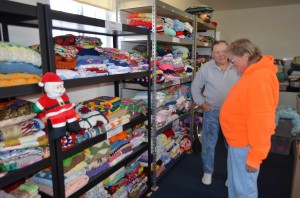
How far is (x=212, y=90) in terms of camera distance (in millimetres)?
2533

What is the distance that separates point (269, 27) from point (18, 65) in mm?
5438

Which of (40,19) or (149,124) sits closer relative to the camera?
(40,19)

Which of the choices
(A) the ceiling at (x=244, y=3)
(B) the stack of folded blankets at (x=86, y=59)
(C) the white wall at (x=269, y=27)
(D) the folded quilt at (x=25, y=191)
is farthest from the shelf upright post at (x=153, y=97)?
(C) the white wall at (x=269, y=27)

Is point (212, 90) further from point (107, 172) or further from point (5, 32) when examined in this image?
point (5, 32)

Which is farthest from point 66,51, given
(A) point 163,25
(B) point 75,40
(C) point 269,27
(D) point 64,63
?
(C) point 269,27

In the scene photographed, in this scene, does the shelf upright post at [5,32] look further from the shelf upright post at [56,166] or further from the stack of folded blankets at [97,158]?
the stack of folded blankets at [97,158]

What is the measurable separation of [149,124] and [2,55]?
1.51 meters

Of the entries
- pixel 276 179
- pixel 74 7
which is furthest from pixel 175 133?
pixel 74 7

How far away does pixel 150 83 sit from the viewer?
2254mm

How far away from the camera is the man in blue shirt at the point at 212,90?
243 centimetres

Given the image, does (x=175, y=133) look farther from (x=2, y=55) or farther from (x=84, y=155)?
(x=2, y=55)

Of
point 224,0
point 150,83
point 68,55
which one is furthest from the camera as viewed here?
point 224,0

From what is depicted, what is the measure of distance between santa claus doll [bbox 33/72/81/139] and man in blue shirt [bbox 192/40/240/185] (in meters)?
1.76

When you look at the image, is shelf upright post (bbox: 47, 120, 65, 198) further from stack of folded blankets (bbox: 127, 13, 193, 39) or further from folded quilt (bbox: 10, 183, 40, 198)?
stack of folded blankets (bbox: 127, 13, 193, 39)
